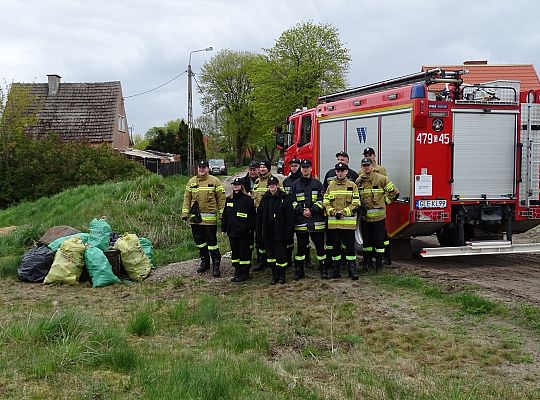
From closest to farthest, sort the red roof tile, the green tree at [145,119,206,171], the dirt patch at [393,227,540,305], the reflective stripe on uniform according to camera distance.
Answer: the dirt patch at [393,227,540,305] → the reflective stripe on uniform → the red roof tile → the green tree at [145,119,206,171]

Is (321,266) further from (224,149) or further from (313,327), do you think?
(224,149)

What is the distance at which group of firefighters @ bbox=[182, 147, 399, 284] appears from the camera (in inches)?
366

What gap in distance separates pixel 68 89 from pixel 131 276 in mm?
33362

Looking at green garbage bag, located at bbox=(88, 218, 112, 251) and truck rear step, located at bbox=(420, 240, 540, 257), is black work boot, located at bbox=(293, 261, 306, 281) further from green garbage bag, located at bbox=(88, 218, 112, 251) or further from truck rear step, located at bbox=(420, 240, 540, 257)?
green garbage bag, located at bbox=(88, 218, 112, 251)

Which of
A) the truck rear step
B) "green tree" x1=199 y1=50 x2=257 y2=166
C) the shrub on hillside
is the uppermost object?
"green tree" x1=199 y1=50 x2=257 y2=166

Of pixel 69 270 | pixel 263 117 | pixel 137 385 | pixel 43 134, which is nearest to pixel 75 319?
pixel 137 385

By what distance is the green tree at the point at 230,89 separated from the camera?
219ft

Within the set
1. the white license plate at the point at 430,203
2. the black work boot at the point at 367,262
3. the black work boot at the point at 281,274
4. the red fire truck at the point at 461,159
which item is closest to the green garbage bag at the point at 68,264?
the black work boot at the point at 281,274

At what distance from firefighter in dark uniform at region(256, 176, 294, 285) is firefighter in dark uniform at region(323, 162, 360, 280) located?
2.07 ft

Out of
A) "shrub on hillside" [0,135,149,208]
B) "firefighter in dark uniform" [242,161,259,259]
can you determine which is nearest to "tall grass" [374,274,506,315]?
"firefighter in dark uniform" [242,161,259,259]

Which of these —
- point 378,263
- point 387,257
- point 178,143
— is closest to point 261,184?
point 378,263

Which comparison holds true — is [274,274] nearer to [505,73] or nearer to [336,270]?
[336,270]

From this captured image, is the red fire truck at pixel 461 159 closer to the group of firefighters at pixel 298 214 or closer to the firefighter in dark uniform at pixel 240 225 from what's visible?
the group of firefighters at pixel 298 214

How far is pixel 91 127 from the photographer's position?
125 feet
